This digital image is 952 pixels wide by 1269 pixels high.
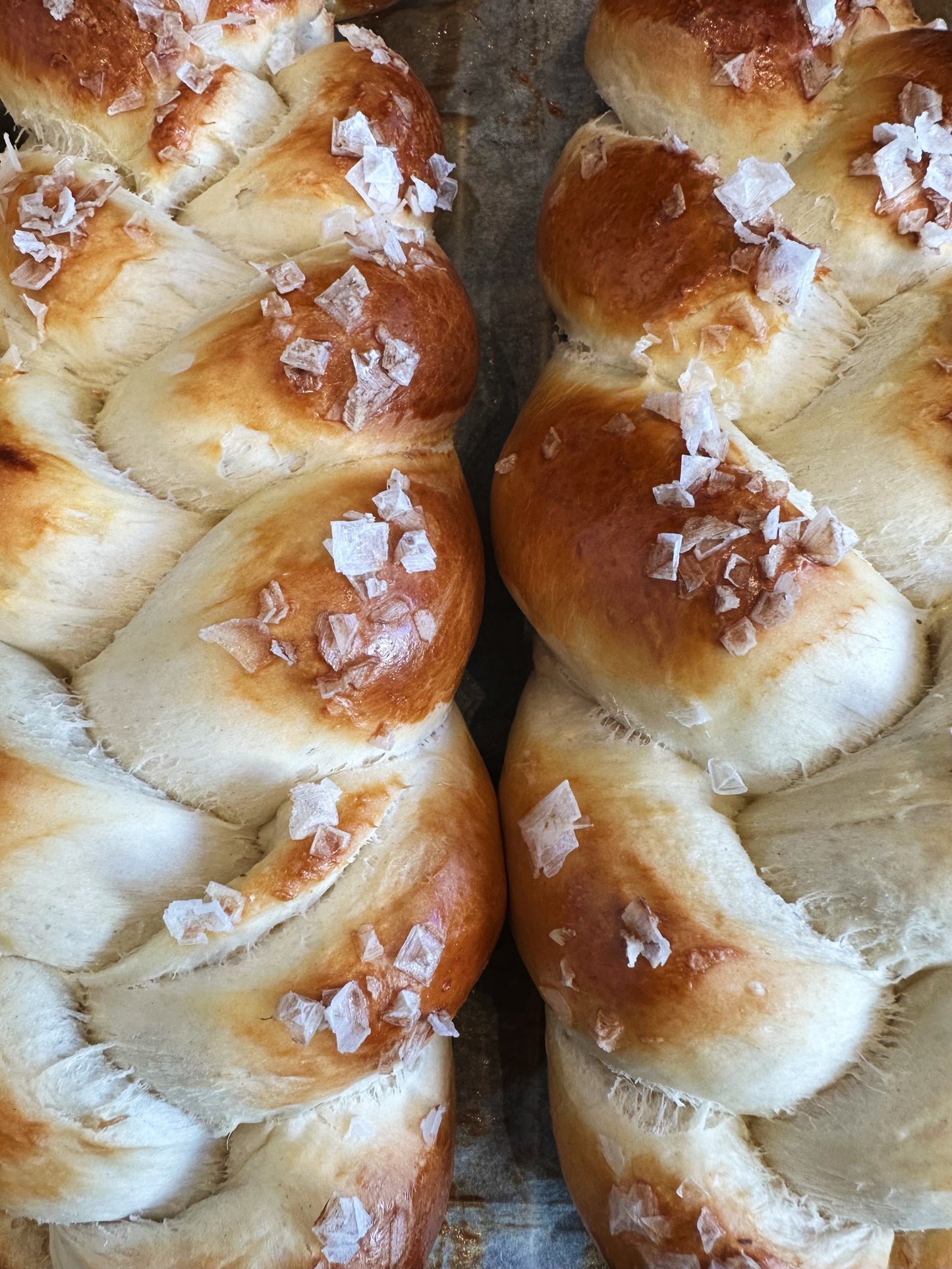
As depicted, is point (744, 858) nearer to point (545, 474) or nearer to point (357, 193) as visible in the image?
point (545, 474)

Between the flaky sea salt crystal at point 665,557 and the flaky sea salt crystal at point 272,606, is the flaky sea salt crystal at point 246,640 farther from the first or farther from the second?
the flaky sea salt crystal at point 665,557

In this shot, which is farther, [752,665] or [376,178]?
[376,178]

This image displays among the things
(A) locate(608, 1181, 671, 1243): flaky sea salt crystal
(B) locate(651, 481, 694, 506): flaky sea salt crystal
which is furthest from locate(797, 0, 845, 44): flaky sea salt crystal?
(A) locate(608, 1181, 671, 1243): flaky sea salt crystal

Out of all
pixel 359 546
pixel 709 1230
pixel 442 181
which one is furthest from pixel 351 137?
pixel 709 1230

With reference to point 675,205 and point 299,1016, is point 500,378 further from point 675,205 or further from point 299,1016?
point 299,1016

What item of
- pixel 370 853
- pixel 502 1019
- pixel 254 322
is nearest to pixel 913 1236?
pixel 502 1019

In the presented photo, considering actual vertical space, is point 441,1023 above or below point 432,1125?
above
